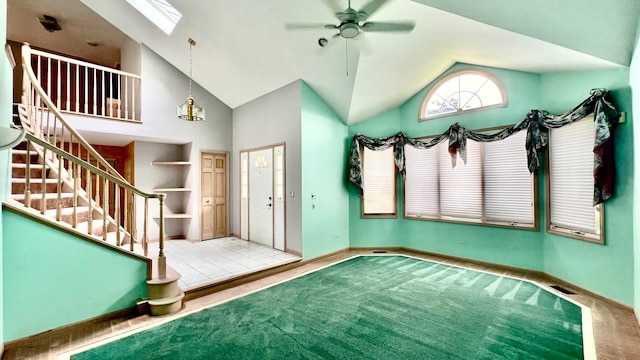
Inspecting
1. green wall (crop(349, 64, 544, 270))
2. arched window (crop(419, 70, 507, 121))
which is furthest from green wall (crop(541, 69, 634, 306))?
arched window (crop(419, 70, 507, 121))

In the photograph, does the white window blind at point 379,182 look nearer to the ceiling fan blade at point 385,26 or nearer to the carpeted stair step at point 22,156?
the ceiling fan blade at point 385,26

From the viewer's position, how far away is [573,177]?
3.51 meters

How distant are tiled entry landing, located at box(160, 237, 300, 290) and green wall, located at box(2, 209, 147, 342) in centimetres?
76

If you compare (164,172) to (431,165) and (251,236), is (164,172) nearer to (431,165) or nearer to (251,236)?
(251,236)

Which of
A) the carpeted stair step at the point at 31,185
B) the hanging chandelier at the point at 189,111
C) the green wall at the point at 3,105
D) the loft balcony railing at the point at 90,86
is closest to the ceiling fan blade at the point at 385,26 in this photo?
the hanging chandelier at the point at 189,111

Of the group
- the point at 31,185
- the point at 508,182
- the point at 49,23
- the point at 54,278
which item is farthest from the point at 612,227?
the point at 49,23

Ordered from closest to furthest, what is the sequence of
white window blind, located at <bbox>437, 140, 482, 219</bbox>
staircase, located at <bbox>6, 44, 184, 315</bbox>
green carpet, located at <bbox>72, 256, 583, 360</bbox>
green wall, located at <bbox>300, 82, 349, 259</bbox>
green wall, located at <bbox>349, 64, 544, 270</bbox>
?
green carpet, located at <bbox>72, 256, 583, 360</bbox> < staircase, located at <bbox>6, 44, 184, 315</bbox> < green wall, located at <bbox>349, 64, 544, 270</bbox> < white window blind, located at <bbox>437, 140, 482, 219</bbox> < green wall, located at <bbox>300, 82, 349, 259</bbox>

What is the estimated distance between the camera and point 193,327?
263cm

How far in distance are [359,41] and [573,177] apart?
335 cm

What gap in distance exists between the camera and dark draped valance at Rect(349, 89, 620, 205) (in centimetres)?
301

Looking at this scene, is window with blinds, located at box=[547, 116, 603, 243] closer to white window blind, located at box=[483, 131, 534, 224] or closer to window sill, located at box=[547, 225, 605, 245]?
window sill, located at box=[547, 225, 605, 245]

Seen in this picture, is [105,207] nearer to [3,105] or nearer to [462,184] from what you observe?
[3,105]

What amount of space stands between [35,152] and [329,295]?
14.0ft

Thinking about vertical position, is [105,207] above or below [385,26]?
below
